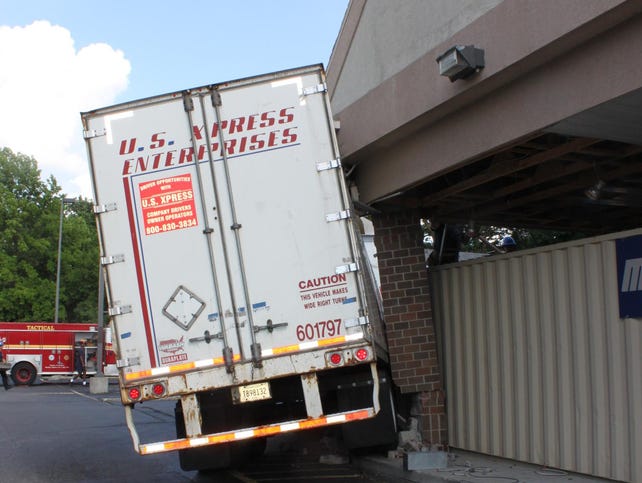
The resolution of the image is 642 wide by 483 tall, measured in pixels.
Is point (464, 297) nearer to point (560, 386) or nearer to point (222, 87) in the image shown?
point (560, 386)

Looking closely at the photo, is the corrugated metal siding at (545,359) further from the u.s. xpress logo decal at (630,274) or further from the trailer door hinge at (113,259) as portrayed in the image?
the trailer door hinge at (113,259)

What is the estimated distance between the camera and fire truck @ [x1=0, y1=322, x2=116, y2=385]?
27.6m

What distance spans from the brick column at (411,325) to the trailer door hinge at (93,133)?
3602mm

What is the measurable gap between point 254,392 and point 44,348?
78.2ft

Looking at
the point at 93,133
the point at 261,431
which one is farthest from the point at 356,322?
the point at 93,133

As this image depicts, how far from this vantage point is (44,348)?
1110 inches

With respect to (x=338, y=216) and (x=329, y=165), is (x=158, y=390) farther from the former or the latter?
(x=329, y=165)

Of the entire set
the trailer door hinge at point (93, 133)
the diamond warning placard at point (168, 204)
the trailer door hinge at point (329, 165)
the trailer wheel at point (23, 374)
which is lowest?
the trailer wheel at point (23, 374)

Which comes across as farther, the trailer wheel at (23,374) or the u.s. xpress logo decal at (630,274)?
the trailer wheel at (23,374)

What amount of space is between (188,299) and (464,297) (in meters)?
3.57

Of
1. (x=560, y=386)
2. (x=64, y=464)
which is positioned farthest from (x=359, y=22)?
(x=64, y=464)

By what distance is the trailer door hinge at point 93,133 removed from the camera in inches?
279

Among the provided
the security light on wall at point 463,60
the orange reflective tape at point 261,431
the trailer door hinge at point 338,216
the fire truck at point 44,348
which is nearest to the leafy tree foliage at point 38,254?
the fire truck at point 44,348

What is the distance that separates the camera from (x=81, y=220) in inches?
1806
